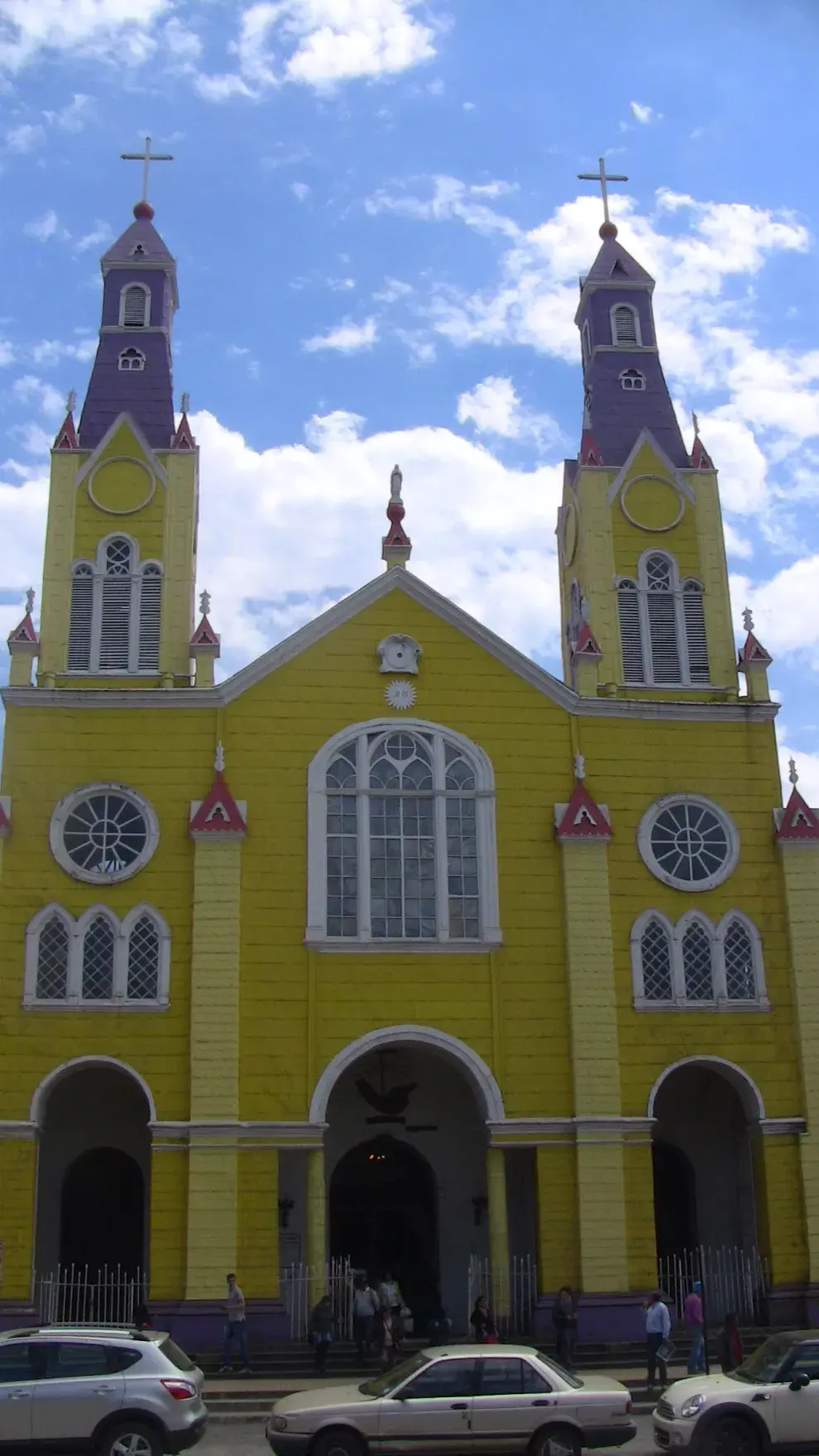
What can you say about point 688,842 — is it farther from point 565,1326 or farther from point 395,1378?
point 395,1378

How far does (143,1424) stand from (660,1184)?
619 inches

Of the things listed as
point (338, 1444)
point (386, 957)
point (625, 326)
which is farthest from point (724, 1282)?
point (625, 326)

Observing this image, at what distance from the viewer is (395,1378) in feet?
51.5

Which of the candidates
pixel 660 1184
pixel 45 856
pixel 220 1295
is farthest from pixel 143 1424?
pixel 660 1184

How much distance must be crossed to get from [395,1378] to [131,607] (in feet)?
58.4

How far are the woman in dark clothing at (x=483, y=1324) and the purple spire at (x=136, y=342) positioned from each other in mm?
17881

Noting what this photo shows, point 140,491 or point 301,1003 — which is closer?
point 301,1003

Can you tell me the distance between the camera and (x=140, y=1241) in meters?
27.5

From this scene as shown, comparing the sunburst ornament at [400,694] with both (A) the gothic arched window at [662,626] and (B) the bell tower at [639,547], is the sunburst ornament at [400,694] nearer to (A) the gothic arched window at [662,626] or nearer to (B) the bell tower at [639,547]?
(B) the bell tower at [639,547]

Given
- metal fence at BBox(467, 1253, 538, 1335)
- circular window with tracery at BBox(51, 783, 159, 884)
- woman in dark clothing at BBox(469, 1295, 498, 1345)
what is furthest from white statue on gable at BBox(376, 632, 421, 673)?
woman in dark clothing at BBox(469, 1295, 498, 1345)

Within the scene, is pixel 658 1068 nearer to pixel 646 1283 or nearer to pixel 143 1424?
pixel 646 1283

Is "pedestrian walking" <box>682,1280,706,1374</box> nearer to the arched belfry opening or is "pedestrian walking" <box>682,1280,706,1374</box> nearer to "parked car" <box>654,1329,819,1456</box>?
"parked car" <box>654,1329,819,1456</box>

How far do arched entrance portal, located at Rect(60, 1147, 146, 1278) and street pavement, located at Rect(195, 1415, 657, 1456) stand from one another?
24.8 ft

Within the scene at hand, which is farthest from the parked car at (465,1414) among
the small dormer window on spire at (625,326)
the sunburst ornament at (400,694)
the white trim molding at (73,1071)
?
the small dormer window on spire at (625,326)
